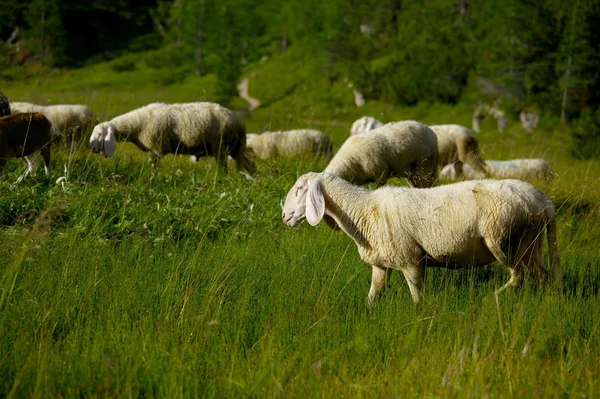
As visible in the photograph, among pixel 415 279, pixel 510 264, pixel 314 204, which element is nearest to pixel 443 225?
pixel 415 279

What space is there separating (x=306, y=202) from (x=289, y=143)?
8575mm

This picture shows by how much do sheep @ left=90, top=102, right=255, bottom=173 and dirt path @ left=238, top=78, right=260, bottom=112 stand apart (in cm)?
2834

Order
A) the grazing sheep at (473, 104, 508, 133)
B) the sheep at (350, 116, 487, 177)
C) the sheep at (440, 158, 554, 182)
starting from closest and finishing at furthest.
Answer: the sheep at (440, 158, 554, 182) → the sheep at (350, 116, 487, 177) → the grazing sheep at (473, 104, 508, 133)

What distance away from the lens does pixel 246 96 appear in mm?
44562

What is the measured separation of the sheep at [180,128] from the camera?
11312mm

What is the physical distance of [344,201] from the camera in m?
6.07

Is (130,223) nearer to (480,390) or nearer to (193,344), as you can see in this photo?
(193,344)

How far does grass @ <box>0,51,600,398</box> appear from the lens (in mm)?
3783

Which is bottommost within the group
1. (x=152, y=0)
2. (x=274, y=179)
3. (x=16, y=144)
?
(x=152, y=0)

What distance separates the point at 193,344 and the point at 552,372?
1941mm

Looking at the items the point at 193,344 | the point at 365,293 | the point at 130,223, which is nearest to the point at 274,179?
the point at 130,223

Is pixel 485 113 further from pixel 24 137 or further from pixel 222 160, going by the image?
pixel 24 137

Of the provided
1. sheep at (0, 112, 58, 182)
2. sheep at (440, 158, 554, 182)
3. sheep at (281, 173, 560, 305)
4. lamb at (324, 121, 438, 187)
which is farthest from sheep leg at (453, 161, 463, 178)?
sheep at (281, 173, 560, 305)

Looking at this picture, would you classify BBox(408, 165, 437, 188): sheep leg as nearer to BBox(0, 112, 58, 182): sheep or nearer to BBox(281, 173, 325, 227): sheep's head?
BBox(281, 173, 325, 227): sheep's head
